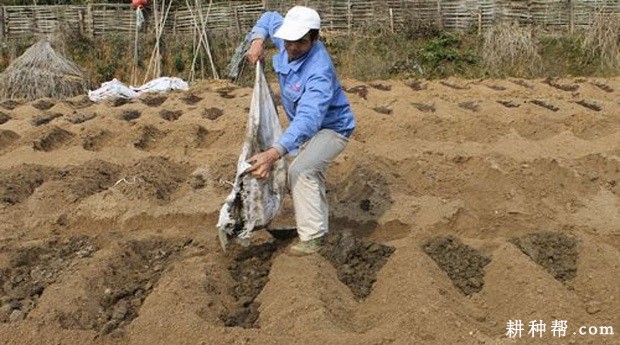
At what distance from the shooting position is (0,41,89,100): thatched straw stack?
1203 cm

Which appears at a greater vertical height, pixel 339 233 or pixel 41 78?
pixel 41 78

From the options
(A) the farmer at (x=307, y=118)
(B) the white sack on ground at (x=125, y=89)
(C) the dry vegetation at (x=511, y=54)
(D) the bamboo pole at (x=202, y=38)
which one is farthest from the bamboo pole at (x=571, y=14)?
(A) the farmer at (x=307, y=118)

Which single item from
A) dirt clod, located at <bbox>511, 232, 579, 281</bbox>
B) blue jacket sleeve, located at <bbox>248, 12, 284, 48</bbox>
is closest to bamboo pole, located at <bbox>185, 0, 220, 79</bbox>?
blue jacket sleeve, located at <bbox>248, 12, 284, 48</bbox>

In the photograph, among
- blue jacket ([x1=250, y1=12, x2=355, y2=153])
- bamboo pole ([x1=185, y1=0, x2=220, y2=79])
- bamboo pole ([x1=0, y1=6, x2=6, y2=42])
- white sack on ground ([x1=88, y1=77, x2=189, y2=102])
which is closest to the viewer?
blue jacket ([x1=250, y1=12, x2=355, y2=153])

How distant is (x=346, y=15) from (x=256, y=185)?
41.0 feet

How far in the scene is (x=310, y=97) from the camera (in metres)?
3.96

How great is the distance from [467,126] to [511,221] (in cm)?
271

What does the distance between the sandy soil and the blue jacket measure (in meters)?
0.74

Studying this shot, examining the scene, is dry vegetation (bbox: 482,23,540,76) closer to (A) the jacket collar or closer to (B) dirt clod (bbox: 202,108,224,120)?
(B) dirt clod (bbox: 202,108,224,120)

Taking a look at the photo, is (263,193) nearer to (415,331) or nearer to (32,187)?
(415,331)

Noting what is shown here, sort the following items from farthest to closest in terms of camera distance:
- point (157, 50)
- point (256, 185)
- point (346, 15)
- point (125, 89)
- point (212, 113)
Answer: point (346, 15), point (157, 50), point (125, 89), point (212, 113), point (256, 185)

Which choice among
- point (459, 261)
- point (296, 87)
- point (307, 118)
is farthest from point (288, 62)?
point (459, 261)

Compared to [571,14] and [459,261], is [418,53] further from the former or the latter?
[459,261]

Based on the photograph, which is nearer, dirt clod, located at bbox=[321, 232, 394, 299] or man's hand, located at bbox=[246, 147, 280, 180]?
man's hand, located at bbox=[246, 147, 280, 180]
